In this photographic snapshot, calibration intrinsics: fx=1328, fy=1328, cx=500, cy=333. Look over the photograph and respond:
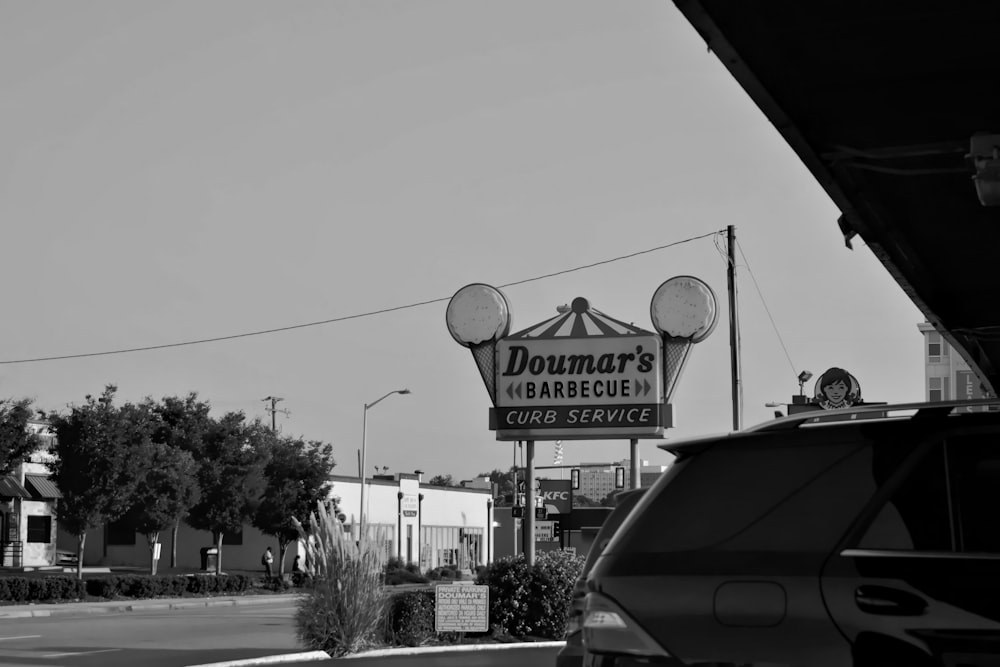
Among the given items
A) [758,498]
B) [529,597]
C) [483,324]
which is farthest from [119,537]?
[758,498]

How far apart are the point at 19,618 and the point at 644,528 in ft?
101

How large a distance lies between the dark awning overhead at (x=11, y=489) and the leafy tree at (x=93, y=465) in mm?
15492

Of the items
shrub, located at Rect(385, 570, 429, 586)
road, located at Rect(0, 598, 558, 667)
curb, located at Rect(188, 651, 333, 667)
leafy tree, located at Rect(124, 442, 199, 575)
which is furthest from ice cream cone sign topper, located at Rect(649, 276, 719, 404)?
shrub, located at Rect(385, 570, 429, 586)

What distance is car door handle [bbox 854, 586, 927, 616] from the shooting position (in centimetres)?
362

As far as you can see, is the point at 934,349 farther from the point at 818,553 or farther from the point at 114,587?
the point at 818,553

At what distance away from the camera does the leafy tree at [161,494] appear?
164 ft

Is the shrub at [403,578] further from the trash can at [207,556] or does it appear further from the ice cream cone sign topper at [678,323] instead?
the ice cream cone sign topper at [678,323]

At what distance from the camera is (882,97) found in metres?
8.88

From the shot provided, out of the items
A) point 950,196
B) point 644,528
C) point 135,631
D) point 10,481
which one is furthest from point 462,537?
point 644,528

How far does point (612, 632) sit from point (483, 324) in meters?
20.7

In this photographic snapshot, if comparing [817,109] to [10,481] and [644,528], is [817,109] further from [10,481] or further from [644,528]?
[10,481]

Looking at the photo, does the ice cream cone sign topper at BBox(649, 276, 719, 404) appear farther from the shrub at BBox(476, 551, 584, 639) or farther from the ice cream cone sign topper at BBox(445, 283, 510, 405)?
the shrub at BBox(476, 551, 584, 639)

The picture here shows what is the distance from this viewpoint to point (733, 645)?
12.4 ft

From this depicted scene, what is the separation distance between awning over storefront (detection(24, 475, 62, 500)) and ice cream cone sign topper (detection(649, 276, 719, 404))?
150 ft
